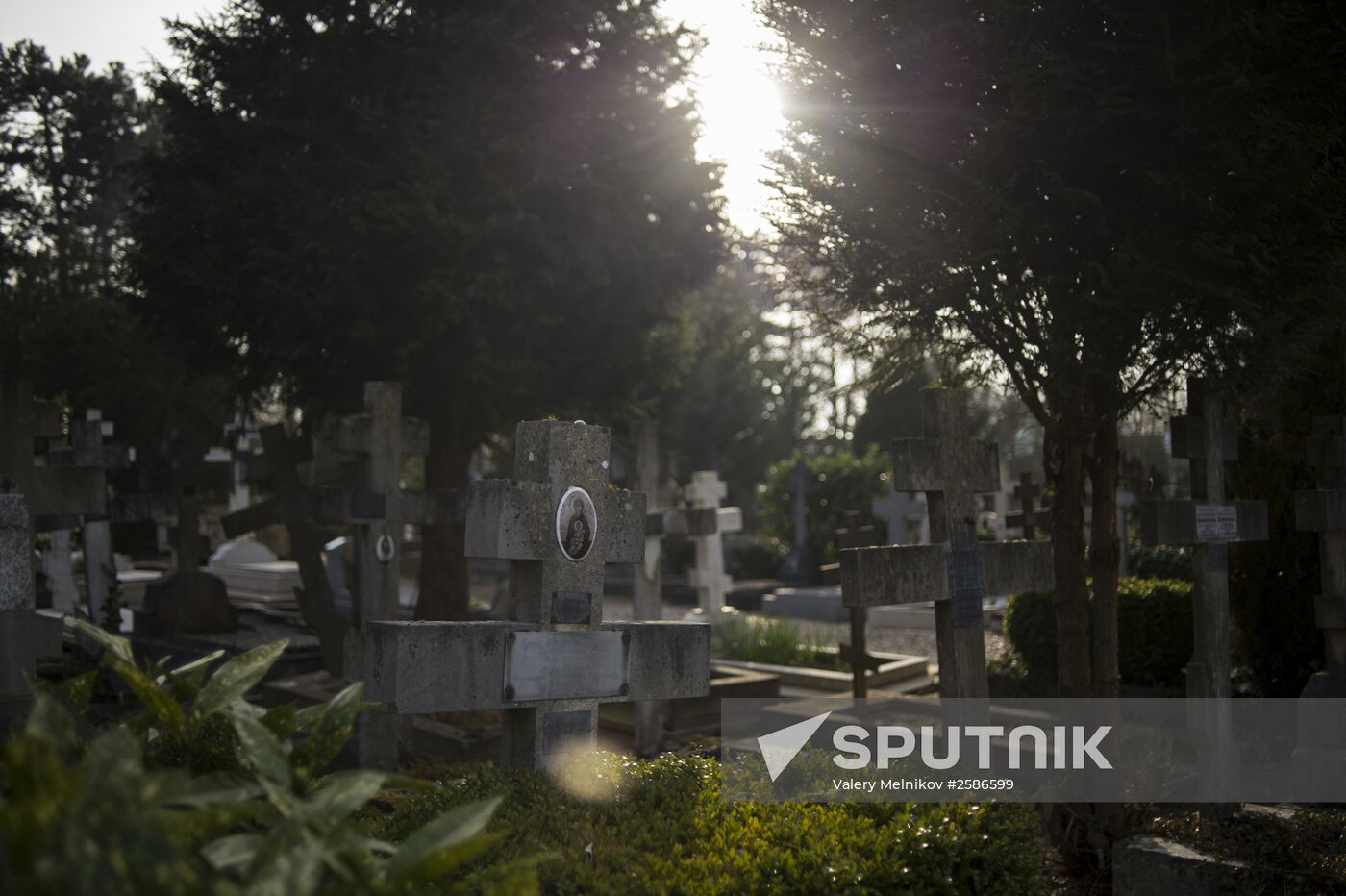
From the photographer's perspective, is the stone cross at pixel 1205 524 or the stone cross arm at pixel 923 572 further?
the stone cross at pixel 1205 524

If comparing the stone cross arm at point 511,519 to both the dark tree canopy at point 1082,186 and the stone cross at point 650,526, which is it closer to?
the dark tree canopy at point 1082,186

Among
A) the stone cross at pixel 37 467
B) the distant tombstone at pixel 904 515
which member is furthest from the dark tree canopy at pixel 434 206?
the distant tombstone at pixel 904 515

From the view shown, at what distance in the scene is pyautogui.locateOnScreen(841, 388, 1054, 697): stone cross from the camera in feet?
19.0

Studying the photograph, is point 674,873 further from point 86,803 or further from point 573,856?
point 86,803

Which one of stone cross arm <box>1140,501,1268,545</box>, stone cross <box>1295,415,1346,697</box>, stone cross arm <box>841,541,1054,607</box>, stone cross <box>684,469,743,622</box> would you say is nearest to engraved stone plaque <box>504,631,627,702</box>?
stone cross arm <box>841,541,1054,607</box>

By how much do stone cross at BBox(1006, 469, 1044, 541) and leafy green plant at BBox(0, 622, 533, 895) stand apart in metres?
10.1

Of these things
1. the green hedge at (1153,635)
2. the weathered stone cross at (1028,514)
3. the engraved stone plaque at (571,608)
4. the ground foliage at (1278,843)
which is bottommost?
the ground foliage at (1278,843)

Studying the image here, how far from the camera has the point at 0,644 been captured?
6035 mm

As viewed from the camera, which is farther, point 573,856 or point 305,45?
point 305,45

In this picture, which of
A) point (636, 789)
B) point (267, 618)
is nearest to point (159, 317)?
point (267, 618)

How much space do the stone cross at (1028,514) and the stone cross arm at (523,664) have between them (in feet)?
25.3

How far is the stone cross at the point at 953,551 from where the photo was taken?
5785 millimetres

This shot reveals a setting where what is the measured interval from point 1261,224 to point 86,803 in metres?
5.08

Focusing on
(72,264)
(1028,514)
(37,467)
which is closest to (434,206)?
(37,467)
